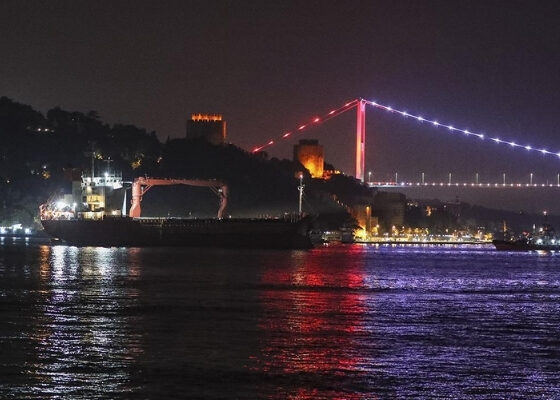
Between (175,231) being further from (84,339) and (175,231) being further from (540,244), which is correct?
(84,339)

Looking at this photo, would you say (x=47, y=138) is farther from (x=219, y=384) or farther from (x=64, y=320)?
(x=219, y=384)

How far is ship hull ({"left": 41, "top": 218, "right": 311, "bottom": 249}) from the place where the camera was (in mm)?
80562

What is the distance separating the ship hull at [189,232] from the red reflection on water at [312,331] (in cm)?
4015

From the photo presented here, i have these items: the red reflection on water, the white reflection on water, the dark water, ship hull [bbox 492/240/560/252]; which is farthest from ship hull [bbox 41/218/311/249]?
the white reflection on water

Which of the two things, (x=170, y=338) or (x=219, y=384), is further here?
(x=170, y=338)

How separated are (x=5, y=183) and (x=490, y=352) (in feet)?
339

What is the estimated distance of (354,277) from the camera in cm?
4325

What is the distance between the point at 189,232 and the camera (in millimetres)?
81438

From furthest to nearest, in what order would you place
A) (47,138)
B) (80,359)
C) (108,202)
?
(47,138) → (108,202) → (80,359)

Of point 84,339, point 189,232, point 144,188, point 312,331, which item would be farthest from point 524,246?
point 84,339

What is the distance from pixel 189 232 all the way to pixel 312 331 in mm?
59116

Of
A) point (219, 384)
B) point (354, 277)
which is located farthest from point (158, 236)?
point (219, 384)

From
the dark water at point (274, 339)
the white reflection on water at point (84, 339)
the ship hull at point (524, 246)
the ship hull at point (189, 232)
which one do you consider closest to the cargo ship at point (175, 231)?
the ship hull at point (189, 232)

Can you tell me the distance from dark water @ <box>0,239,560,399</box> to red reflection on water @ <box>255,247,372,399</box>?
0.03 metres
